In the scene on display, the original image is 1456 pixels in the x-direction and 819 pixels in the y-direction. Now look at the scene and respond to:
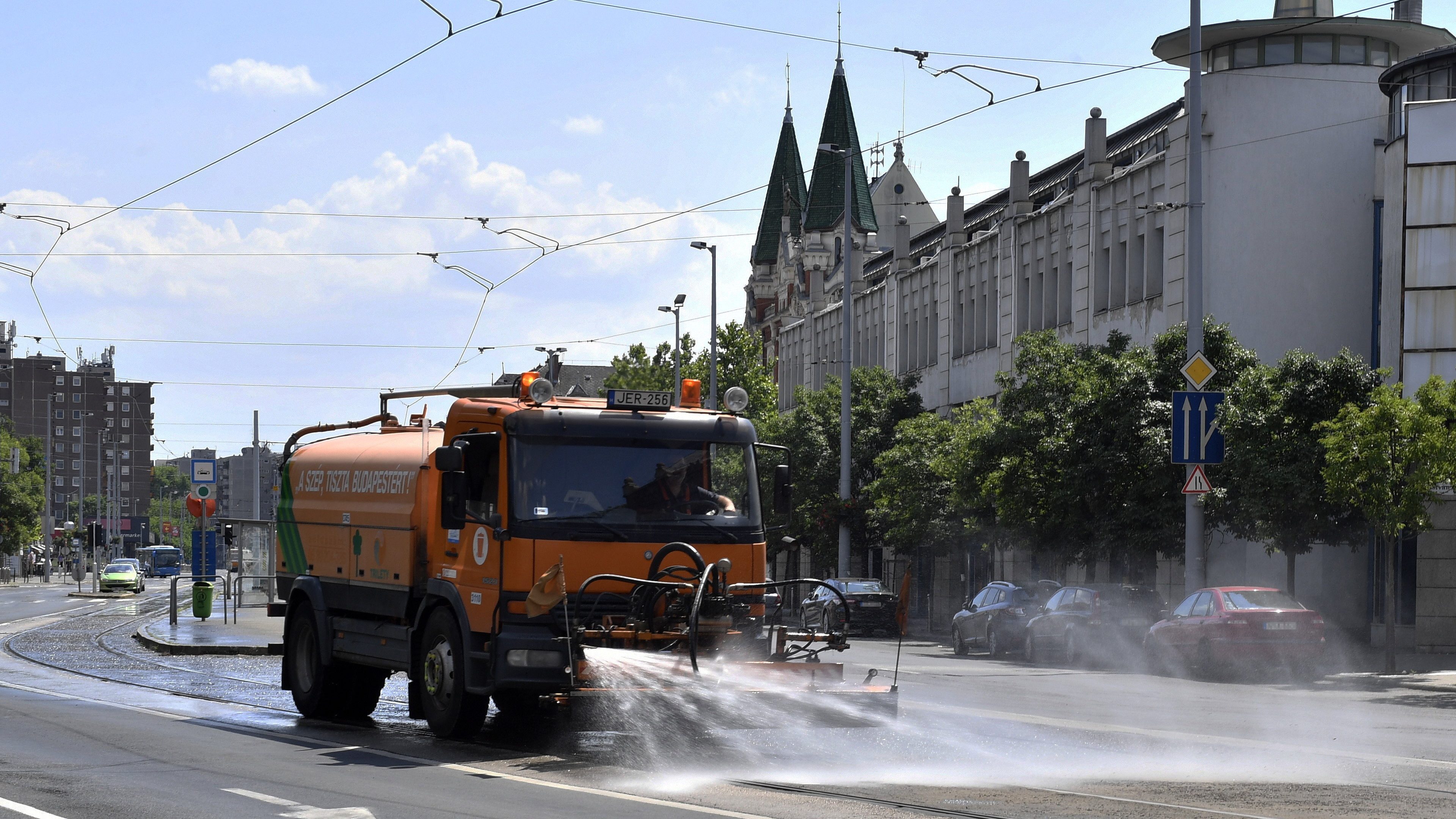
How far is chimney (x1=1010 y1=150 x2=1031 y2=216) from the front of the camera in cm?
4909

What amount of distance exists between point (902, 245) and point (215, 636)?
36.4 m

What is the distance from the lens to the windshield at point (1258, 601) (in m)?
23.9

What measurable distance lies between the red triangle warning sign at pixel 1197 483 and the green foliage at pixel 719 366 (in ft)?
180

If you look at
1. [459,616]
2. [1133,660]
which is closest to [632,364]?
[1133,660]

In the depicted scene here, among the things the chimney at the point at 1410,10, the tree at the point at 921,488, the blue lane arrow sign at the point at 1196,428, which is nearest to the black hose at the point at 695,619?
the blue lane arrow sign at the point at 1196,428

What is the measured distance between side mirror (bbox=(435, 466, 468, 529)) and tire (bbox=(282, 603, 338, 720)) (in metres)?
3.35

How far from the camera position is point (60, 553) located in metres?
137

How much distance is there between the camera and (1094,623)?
90.9 feet

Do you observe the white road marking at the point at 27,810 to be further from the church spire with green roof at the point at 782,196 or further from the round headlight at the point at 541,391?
the church spire with green roof at the point at 782,196

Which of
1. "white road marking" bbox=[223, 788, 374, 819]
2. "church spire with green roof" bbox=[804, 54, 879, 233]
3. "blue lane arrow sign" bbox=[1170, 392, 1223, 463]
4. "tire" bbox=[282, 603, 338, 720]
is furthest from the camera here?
"church spire with green roof" bbox=[804, 54, 879, 233]

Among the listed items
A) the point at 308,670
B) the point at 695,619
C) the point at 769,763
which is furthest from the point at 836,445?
the point at 695,619

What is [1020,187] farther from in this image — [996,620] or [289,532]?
[289,532]

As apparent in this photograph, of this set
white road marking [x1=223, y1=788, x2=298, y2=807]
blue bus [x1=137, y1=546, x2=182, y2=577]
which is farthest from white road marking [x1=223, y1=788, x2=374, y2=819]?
blue bus [x1=137, y1=546, x2=182, y2=577]

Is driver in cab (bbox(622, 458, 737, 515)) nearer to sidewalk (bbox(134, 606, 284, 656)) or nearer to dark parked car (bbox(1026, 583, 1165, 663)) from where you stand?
sidewalk (bbox(134, 606, 284, 656))
